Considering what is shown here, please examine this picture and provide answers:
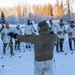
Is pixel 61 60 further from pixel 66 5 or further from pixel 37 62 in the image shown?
pixel 66 5

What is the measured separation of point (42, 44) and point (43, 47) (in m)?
0.06

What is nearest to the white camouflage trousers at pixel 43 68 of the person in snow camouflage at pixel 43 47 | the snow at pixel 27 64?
the person in snow camouflage at pixel 43 47

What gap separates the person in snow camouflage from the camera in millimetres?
5902

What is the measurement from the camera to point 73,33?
56.1 feet

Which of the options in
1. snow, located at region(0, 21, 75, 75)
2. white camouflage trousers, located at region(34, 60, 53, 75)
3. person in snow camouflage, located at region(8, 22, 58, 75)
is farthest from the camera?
snow, located at region(0, 21, 75, 75)

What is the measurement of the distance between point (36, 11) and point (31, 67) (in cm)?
8986

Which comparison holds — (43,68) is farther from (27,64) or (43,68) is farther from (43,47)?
(27,64)

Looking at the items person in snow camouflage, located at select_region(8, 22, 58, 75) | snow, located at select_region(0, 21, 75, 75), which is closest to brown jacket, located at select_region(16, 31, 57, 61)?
person in snow camouflage, located at select_region(8, 22, 58, 75)

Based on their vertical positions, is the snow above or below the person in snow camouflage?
below

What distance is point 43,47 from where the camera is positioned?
6.00m

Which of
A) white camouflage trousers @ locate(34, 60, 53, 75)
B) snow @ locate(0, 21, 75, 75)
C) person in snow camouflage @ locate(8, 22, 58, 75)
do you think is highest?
person in snow camouflage @ locate(8, 22, 58, 75)

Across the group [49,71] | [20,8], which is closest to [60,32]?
[49,71]

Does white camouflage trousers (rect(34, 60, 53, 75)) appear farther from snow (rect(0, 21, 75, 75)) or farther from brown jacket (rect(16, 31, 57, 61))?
snow (rect(0, 21, 75, 75))

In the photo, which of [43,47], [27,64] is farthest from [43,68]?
[27,64]
